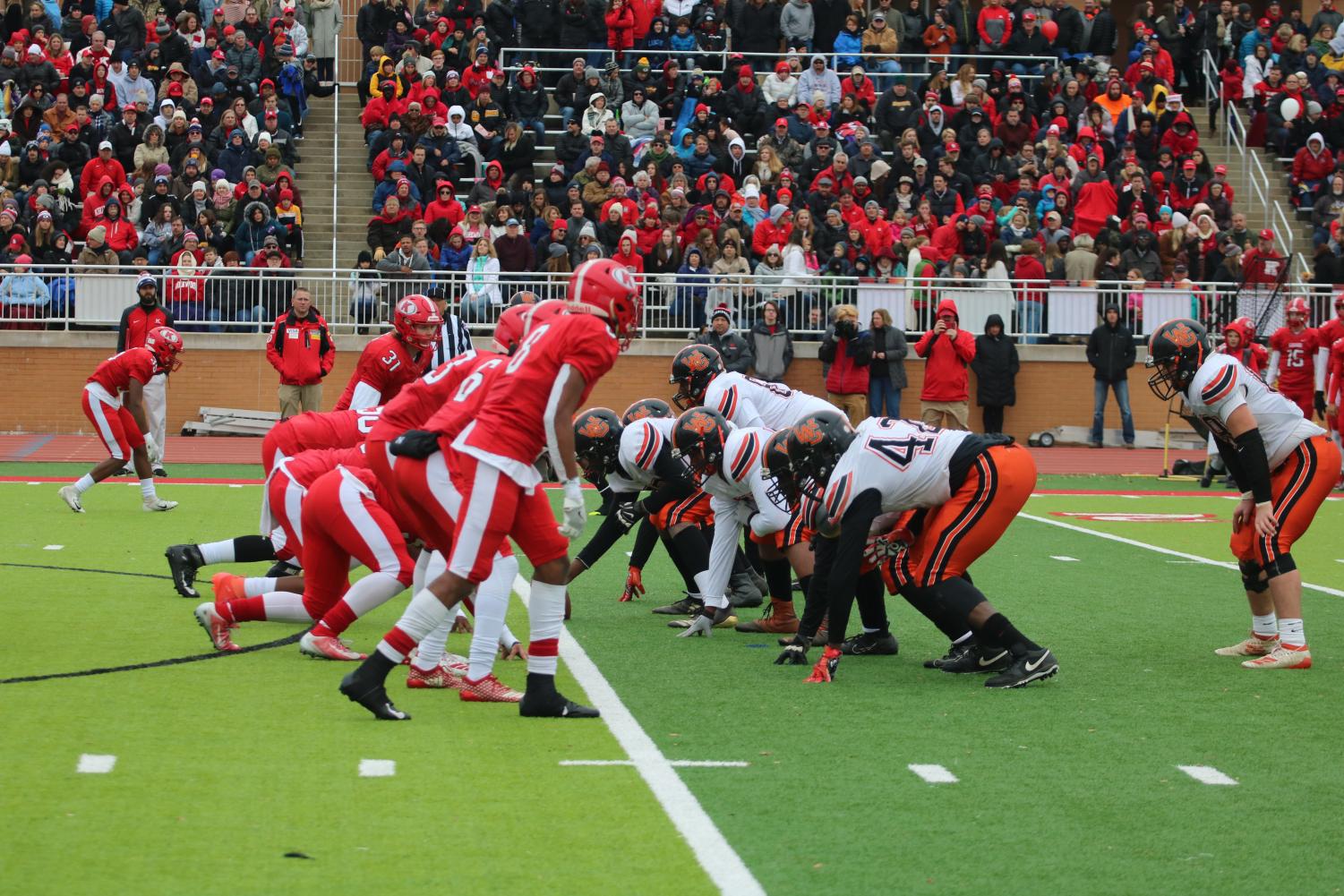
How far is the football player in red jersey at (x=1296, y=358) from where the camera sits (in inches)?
768

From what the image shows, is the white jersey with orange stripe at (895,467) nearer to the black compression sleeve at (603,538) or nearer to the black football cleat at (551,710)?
the black football cleat at (551,710)

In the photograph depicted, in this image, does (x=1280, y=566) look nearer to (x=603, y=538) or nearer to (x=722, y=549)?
(x=722, y=549)

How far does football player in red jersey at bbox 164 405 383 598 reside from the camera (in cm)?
955

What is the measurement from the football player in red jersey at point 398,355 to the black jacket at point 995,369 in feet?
46.0

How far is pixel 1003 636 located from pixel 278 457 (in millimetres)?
4068

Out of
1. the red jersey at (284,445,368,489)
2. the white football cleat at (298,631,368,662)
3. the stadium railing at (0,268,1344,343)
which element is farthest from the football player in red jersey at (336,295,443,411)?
the stadium railing at (0,268,1344,343)

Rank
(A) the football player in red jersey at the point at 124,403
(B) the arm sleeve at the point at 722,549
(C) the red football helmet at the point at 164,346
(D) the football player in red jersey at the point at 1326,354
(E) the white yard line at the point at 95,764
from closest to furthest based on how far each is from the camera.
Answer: (E) the white yard line at the point at 95,764 → (B) the arm sleeve at the point at 722,549 → (C) the red football helmet at the point at 164,346 → (A) the football player in red jersey at the point at 124,403 → (D) the football player in red jersey at the point at 1326,354

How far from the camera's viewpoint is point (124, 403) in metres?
15.1

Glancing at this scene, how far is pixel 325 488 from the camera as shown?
8.12 m

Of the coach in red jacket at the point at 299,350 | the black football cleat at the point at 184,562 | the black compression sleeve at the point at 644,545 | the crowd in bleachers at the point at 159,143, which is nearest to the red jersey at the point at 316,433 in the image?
the black football cleat at the point at 184,562

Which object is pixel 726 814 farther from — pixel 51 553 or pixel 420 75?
pixel 420 75

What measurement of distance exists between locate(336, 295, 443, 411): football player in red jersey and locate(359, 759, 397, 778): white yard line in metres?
4.10

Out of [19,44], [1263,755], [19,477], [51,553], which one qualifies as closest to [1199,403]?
[1263,755]

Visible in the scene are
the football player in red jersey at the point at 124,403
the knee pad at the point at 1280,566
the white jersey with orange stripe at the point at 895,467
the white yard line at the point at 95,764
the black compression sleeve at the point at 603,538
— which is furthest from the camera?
the football player in red jersey at the point at 124,403
